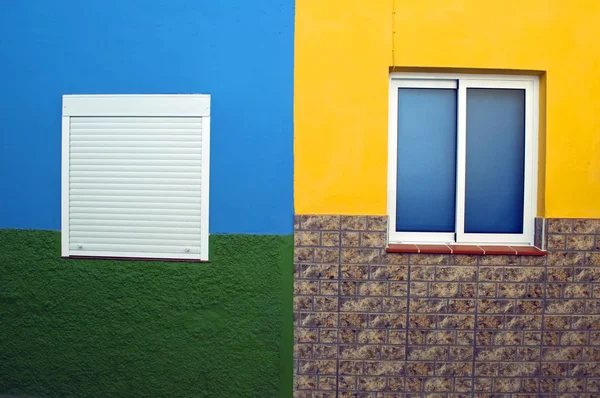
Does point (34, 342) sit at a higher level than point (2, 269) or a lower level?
lower

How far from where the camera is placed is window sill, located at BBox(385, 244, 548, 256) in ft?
9.80

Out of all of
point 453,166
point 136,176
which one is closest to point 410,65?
point 453,166

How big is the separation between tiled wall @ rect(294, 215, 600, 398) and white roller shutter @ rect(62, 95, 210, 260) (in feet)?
3.13

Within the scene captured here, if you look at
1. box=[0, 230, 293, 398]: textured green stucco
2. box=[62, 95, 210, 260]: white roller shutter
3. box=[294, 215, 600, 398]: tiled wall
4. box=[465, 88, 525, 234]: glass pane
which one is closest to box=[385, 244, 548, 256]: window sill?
box=[294, 215, 600, 398]: tiled wall

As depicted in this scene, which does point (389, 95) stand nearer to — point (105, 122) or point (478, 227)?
point (478, 227)

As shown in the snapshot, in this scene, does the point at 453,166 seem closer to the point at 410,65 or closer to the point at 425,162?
the point at 425,162

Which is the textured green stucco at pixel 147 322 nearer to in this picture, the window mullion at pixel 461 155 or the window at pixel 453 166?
the window at pixel 453 166

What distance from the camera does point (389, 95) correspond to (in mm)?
3141

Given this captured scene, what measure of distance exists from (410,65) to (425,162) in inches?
31.5

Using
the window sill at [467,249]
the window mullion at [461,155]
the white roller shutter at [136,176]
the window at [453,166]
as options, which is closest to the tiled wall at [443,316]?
the window sill at [467,249]

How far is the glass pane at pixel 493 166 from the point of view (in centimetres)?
318

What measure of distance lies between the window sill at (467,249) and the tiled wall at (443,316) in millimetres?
50

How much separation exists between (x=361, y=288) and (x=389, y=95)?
1.61m

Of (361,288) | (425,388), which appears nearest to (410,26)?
(361,288)
